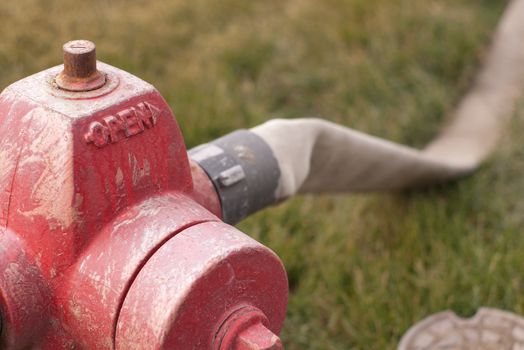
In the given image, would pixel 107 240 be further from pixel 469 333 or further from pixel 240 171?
pixel 469 333

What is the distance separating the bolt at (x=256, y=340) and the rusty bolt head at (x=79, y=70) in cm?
44

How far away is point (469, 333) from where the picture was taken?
80.2 inches

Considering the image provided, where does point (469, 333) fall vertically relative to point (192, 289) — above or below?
below

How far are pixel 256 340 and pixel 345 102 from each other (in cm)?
198

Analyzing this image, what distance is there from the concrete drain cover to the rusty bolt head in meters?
1.14

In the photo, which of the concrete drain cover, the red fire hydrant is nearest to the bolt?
the red fire hydrant

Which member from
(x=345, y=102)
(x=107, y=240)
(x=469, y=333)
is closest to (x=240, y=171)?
(x=107, y=240)

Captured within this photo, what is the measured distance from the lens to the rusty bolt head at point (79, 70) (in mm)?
1207

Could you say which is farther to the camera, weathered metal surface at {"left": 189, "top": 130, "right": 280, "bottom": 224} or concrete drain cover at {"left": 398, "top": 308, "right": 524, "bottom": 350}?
concrete drain cover at {"left": 398, "top": 308, "right": 524, "bottom": 350}

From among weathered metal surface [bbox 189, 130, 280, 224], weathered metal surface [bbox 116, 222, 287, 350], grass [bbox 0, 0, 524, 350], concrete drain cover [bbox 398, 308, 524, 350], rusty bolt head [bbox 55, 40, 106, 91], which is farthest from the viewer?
grass [bbox 0, 0, 524, 350]

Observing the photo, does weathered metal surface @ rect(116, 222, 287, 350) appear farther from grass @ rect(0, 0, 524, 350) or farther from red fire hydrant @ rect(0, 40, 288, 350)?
grass @ rect(0, 0, 524, 350)

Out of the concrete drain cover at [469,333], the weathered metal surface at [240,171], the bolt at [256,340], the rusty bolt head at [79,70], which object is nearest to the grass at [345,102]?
the concrete drain cover at [469,333]

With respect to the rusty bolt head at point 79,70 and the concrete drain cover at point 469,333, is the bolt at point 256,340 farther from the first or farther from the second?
the concrete drain cover at point 469,333

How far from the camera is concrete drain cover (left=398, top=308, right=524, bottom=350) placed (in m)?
2.00
